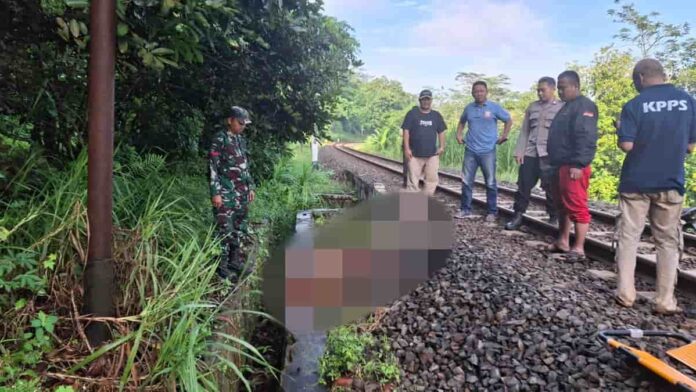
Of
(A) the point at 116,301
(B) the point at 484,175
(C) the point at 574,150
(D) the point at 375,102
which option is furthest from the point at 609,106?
(D) the point at 375,102

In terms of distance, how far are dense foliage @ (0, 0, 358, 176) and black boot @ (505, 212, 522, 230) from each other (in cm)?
296

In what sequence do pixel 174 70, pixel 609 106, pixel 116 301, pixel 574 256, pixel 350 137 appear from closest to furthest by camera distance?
pixel 116 301 → pixel 174 70 → pixel 574 256 → pixel 609 106 → pixel 350 137

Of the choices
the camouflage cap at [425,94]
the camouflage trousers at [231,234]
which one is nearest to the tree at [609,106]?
the camouflage cap at [425,94]

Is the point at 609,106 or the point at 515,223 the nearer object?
the point at 515,223

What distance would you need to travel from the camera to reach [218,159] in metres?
4.18

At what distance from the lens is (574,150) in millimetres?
5102

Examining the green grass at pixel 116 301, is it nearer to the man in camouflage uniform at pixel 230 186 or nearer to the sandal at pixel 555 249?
→ the man in camouflage uniform at pixel 230 186

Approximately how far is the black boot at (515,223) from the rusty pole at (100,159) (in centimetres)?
549

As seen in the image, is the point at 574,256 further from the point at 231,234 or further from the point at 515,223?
the point at 231,234

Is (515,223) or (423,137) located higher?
(423,137)

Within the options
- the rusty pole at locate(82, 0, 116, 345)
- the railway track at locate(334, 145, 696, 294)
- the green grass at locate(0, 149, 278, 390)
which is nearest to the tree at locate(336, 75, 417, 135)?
the railway track at locate(334, 145, 696, 294)

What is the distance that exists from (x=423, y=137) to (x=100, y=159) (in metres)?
5.78

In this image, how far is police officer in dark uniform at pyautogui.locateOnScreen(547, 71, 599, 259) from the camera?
505cm

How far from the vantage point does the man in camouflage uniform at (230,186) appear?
164 inches
